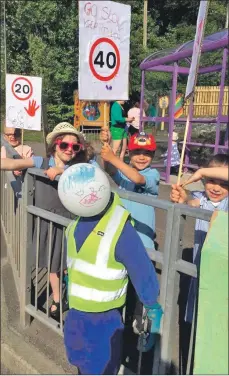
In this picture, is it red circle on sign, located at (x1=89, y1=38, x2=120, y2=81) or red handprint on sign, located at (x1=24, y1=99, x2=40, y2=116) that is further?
red handprint on sign, located at (x1=24, y1=99, x2=40, y2=116)

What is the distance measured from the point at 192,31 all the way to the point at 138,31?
1.64ft

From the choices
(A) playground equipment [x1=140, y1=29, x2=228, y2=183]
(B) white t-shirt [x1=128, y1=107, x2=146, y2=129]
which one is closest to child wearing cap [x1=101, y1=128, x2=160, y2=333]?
(A) playground equipment [x1=140, y1=29, x2=228, y2=183]

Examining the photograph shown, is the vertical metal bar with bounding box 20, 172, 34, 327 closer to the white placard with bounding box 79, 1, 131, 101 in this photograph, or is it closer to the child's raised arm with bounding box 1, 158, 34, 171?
the child's raised arm with bounding box 1, 158, 34, 171

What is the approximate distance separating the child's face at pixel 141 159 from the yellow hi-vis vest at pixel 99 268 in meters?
0.70

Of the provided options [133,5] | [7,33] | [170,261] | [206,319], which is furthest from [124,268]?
[7,33]

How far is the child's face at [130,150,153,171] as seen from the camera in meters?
2.74

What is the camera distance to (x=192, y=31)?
3.07 metres

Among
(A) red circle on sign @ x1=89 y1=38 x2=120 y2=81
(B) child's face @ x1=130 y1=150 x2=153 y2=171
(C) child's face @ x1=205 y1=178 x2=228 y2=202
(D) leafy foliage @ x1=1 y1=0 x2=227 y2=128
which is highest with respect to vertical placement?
(D) leafy foliage @ x1=1 y1=0 x2=227 y2=128

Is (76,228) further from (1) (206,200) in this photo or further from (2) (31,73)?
(2) (31,73)

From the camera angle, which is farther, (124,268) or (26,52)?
(26,52)

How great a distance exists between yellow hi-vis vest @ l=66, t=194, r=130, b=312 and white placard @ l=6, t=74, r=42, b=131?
2654mm

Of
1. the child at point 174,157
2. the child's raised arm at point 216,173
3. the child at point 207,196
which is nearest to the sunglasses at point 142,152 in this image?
the child at point 207,196

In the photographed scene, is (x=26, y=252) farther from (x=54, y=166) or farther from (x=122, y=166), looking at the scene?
(x=122, y=166)

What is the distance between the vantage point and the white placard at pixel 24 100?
4492 millimetres
